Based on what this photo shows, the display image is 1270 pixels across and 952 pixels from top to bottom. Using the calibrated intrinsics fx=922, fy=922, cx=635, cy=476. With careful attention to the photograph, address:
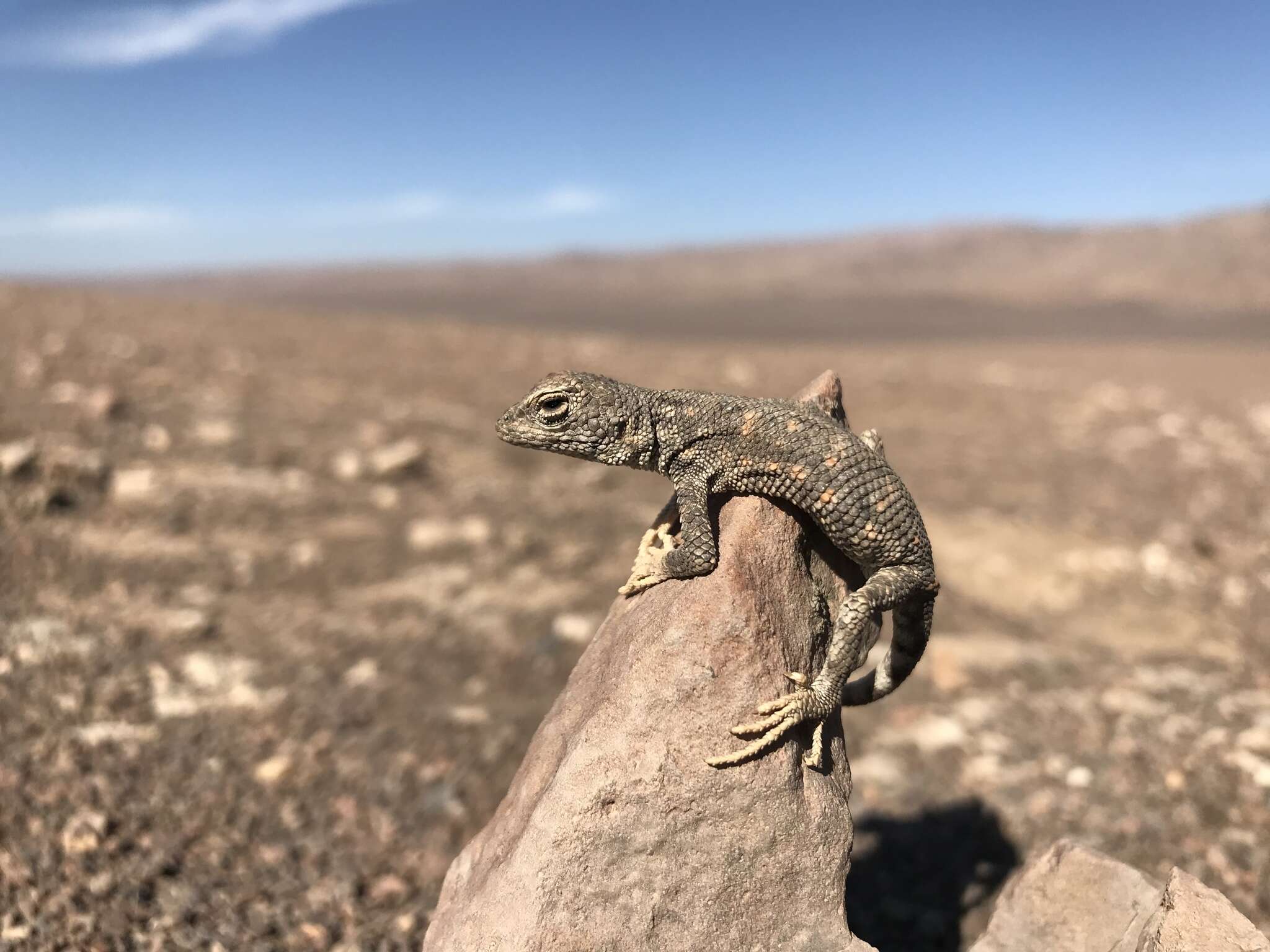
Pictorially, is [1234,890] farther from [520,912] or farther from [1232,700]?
[520,912]

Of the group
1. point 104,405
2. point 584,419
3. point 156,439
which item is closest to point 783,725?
point 584,419

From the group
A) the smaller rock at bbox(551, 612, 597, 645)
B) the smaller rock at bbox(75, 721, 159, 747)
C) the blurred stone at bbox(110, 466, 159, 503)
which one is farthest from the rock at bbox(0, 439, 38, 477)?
the smaller rock at bbox(551, 612, 597, 645)

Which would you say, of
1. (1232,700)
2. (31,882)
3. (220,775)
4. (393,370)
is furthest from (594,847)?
(393,370)

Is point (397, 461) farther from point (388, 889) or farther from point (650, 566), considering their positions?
point (650, 566)

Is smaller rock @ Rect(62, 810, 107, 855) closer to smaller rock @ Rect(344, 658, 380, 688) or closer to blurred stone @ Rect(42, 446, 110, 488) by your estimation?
smaller rock @ Rect(344, 658, 380, 688)

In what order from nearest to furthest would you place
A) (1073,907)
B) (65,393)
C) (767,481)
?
(767,481) → (1073,907) → (65,393)

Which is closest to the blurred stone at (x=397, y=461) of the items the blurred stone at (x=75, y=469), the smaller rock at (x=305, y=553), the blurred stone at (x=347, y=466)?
the blurred stone at (x=347, y=466)

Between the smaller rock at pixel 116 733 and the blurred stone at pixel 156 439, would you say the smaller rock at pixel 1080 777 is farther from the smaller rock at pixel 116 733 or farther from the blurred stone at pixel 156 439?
the blurred stone at pixel 156 439
